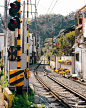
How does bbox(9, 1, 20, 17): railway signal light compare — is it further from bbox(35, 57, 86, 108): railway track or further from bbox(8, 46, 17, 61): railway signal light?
bbox(35, 57, 86, 108): railway track

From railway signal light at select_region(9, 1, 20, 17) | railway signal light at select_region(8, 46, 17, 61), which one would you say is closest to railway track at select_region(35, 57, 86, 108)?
railway signal light at select_region(8, 46, 17, 61)

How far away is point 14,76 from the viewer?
7.10 m

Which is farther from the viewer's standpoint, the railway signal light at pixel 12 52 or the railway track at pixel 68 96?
the railway track at pixel 68 96

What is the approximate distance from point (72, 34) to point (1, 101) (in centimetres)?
1999

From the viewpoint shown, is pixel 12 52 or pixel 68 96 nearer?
pixel 12 52

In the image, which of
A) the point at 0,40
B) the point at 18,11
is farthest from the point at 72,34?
the point at 0,40

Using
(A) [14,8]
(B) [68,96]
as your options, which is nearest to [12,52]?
(A) [14,8]

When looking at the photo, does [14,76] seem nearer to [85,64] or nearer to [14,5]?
[14,5]

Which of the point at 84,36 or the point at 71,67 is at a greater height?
the point at 84,36

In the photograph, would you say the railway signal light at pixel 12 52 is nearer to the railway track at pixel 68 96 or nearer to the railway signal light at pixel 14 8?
the railway signal light at pixel 14 8

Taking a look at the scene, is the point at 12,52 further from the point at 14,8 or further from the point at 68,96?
the point at 68,96

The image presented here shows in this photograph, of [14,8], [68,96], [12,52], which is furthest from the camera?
[68,96]

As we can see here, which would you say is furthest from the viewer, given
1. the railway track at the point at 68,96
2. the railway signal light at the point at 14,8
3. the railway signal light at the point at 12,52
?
the railway track at the point at 68,96

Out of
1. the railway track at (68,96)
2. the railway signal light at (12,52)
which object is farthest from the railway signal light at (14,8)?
the railway track at (68,96)
